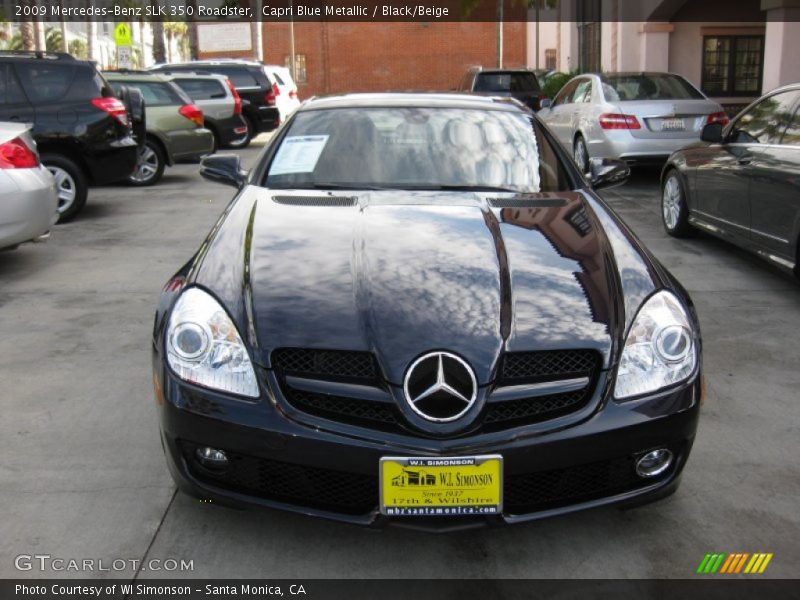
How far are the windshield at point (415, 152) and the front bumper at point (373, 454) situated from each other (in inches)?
63.7

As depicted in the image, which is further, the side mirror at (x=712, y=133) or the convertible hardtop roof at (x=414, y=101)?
the side mirror at (x=712, y=133)

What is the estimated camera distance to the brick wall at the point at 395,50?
46.0 meters

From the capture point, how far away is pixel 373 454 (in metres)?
2.82

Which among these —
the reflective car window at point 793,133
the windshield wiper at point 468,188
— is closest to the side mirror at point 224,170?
the windshield wiper at point 468,188

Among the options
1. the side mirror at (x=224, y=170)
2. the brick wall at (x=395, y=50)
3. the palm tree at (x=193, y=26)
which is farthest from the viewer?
the brick wall at (x=395, y=50)

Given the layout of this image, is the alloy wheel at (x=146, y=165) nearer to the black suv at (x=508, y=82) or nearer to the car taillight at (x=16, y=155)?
the car taillight at (x=16, y=155)

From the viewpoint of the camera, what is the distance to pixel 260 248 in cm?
357

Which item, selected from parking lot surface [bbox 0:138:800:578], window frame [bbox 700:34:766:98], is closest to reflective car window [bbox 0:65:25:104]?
parking lot surface [bbox 0:138:800:578]

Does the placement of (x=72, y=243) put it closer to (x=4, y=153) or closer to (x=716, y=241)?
(x=4, y=153)

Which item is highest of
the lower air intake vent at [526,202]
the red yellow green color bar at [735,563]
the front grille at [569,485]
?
the lower air intake vent at [526,202]

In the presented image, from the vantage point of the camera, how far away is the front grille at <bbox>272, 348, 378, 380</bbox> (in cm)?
293

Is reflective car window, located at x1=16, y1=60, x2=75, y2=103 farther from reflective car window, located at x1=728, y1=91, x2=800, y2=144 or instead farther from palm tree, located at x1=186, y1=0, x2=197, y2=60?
palm tree, located at x1=186, y1=0, x2=197, y2=60

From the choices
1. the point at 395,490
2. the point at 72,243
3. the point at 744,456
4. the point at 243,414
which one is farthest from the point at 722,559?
the point at 72,243

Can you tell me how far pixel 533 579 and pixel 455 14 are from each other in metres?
45.2
